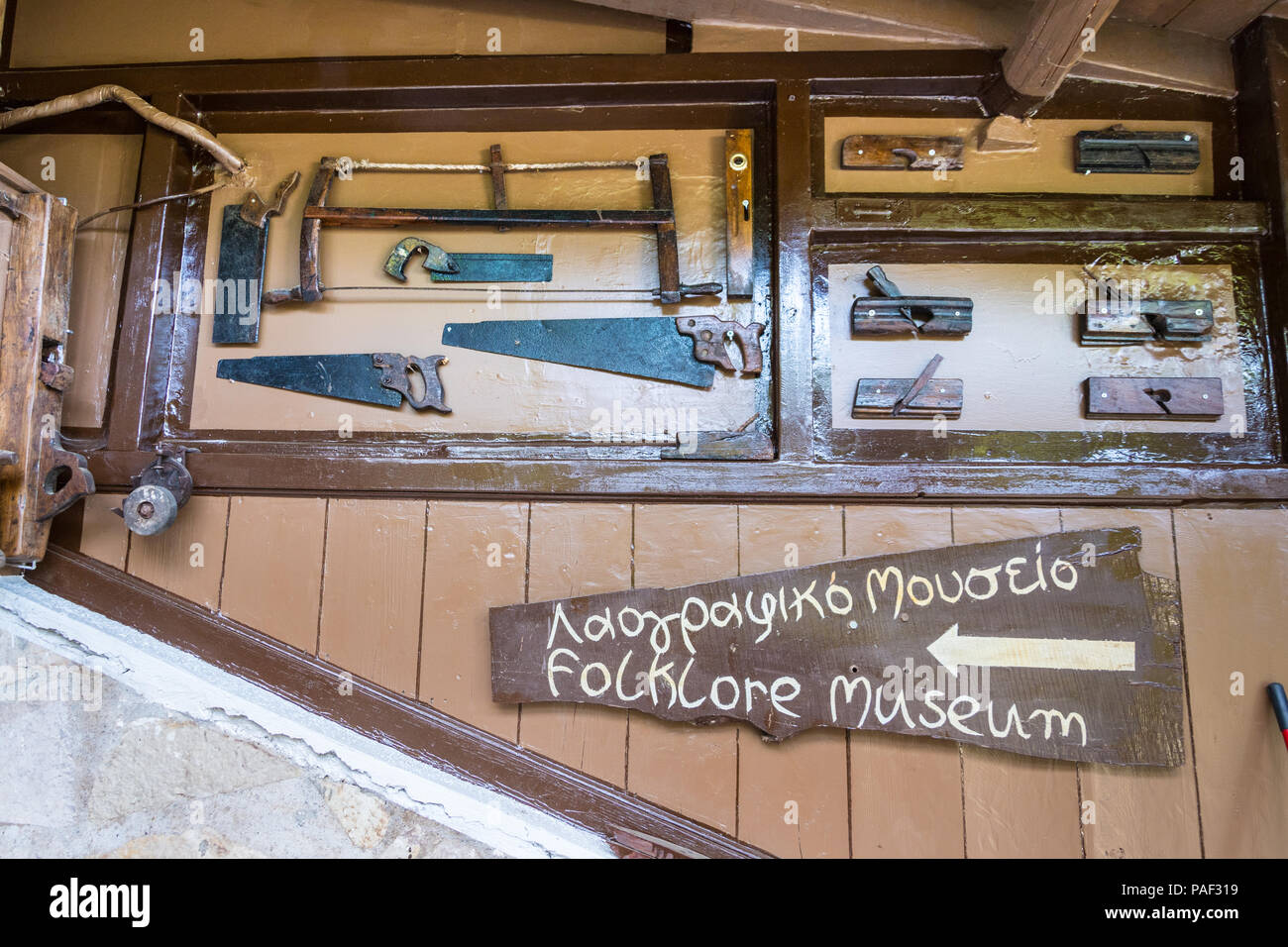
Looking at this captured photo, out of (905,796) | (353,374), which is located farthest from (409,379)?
(905,796)

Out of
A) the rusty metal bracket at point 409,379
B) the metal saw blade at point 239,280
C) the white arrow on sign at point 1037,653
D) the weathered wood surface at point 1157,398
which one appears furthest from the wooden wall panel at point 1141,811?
the metal saw blade at point 239,280

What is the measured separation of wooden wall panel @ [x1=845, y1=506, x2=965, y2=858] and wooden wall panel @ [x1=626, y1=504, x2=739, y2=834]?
242mm

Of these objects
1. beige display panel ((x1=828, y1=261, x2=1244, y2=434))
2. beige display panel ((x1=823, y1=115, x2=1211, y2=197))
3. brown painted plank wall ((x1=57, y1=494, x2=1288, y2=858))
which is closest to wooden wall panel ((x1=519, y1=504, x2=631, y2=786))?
brown painted plank wall ((x1=57, y1=494, x2=1288, y2=858))

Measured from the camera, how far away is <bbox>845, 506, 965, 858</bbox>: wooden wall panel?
1539 millimetres

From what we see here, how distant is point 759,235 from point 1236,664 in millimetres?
1309

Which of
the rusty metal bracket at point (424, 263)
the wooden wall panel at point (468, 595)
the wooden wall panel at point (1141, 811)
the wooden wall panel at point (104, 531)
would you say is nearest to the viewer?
the wooden wall panel at point (1141, 811)

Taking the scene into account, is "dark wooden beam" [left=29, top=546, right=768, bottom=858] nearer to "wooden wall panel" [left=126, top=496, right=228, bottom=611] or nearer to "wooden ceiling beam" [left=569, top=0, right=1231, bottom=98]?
"wooden wall panel" [left=126, top=496, right=228, bottom=611]

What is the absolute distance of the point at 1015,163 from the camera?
6.07 ft

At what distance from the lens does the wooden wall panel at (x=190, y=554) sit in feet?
5.60

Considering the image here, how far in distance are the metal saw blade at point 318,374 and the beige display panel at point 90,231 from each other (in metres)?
0.30

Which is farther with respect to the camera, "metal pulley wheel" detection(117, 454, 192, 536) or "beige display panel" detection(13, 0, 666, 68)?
"beige display panel" detection(13, 0, 666, 68)

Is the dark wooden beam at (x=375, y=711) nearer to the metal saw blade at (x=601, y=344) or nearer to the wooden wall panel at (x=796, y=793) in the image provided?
the wooden wall panel at (x=796, y=793)

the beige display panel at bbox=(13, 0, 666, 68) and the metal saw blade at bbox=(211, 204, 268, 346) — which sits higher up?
the beige display panel at bbox=(13, 0, 666, 68)

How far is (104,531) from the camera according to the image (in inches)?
68.7
